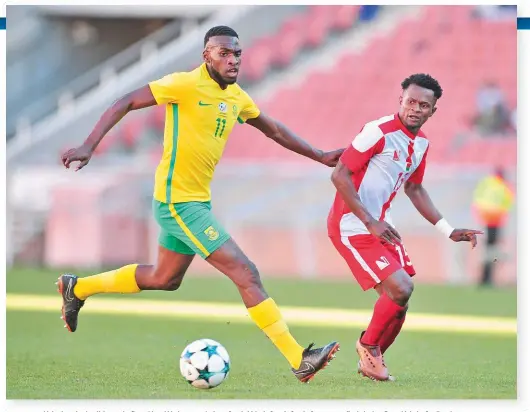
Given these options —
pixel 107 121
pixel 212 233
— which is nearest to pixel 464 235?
pixel 212 233

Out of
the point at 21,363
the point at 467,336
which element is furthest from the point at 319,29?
the point at 21,363

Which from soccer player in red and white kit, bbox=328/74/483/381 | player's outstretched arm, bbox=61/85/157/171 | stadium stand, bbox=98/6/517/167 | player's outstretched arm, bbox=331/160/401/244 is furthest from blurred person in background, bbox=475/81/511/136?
player's outstretched arm, bbox=61/85/157/171

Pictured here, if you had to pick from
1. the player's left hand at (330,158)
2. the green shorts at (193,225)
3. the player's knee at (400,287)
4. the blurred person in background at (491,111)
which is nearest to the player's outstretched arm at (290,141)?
the player's left hand at (330,158)

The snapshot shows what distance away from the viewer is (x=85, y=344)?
9906 millimetres

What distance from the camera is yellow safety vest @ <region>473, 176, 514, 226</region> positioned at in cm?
1744

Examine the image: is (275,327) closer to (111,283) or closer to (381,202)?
(381,202)

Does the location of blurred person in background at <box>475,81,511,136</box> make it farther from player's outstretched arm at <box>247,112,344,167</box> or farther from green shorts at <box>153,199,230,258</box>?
green shorts at <box>153,199,230,258</box>

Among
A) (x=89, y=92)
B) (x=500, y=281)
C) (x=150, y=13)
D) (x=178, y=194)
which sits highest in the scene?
(x=150, y=13)

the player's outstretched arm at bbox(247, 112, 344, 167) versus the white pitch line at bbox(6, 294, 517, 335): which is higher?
the player's outstretched arm at bbox(247, 112, 344, 167)

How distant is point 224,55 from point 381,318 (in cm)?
192

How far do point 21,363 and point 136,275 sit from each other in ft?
3.93

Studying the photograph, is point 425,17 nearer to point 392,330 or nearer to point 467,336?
point 467,336

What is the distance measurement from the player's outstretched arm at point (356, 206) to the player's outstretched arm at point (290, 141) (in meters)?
0.38

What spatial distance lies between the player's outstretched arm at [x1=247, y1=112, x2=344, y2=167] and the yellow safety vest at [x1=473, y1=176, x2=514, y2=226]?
9.82 m
